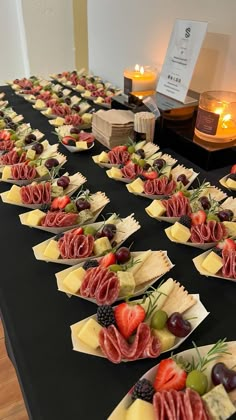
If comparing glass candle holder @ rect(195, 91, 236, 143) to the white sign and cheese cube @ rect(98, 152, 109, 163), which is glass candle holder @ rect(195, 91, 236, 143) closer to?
the white sign

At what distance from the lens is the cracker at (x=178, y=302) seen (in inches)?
27.2

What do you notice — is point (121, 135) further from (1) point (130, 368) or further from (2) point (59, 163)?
(1) point (130, 368)

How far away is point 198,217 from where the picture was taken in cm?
94

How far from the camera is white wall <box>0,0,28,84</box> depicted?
331 cm

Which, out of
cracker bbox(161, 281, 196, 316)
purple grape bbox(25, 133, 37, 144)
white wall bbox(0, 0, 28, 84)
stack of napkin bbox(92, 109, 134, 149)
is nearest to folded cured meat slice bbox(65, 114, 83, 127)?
stack of napkin bbox(92, 109, 134, 149)

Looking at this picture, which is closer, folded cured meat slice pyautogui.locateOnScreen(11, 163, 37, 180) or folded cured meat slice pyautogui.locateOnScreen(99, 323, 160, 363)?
folded cured meat slice pyautogui.locateOnScreen(99, 323, 160, 363)

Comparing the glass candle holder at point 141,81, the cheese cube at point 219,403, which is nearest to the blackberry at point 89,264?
the cheese cube at point 219,403

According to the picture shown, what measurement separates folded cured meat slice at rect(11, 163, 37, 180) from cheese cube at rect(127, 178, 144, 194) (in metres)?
0.35

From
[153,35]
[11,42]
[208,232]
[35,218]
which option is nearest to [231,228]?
[208,232]

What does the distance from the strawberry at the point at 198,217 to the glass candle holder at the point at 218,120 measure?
0.46 metres

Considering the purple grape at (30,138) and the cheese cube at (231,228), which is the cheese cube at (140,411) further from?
the purple grape at (30,138)

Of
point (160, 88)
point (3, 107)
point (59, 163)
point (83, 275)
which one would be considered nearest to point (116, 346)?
point (83, 275)

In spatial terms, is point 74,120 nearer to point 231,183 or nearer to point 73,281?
point 231,183

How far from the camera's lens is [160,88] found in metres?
1.63
